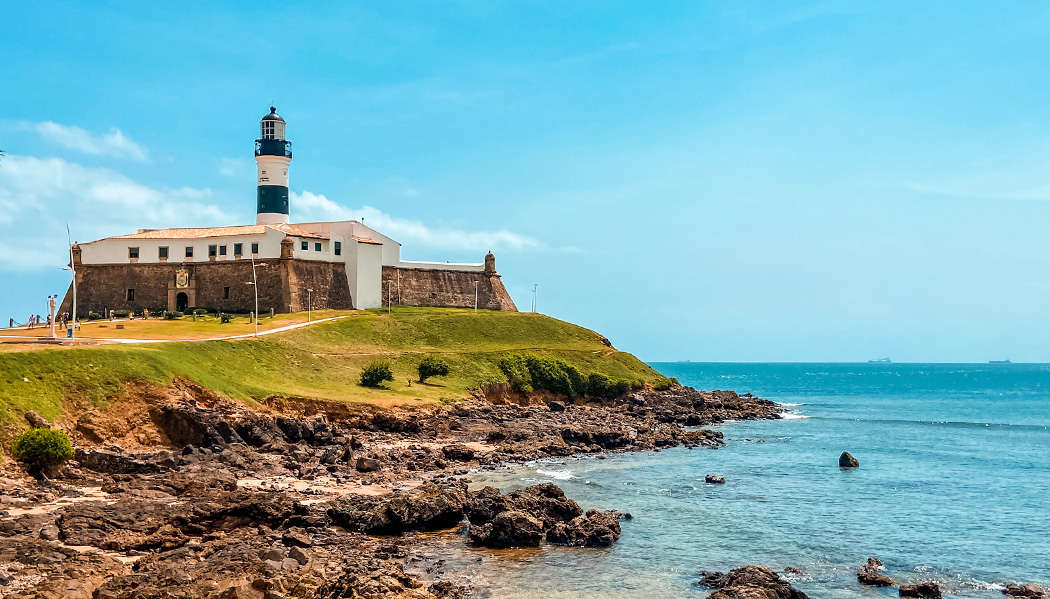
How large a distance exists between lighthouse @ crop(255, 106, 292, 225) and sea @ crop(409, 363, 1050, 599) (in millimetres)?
54785

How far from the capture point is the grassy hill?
4588cm

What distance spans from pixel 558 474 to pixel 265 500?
18.9m

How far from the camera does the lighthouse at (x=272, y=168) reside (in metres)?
96.1

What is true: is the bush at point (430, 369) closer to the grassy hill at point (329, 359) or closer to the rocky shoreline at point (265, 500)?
the grassy hill at point (329, 359)

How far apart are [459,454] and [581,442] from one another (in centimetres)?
1273

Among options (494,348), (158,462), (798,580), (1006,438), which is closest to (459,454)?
(158,462)

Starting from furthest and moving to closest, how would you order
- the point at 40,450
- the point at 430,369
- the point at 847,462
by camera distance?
the point at 430,369, the point at 847,462, the point at 40,450

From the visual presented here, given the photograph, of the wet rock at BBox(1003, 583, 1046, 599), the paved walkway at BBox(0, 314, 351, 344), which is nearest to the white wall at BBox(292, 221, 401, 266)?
the paved walkway at BBox(0, 314, 351, 344)

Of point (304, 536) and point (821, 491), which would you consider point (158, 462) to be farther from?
point (821, 491)

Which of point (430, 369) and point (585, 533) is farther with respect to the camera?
point (430, 369)

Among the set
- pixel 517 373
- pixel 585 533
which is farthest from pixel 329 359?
pixel 585 533

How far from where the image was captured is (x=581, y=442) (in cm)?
6106

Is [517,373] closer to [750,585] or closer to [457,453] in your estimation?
[457,453]

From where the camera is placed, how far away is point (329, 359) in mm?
69688
